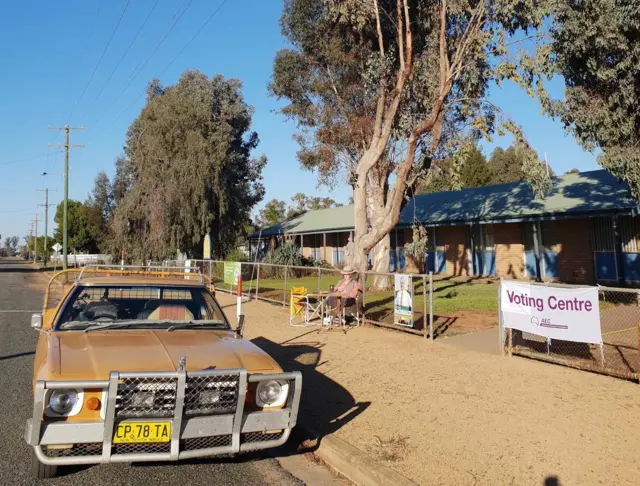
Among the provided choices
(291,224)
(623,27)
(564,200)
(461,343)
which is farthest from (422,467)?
(291,224)

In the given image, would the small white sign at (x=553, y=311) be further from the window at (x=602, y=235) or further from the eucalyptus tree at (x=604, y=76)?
the window at (x=602, y=235)

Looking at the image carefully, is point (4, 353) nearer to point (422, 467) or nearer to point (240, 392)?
point (240, 392)

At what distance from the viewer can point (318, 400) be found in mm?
6516

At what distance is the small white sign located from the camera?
7215 millimetres

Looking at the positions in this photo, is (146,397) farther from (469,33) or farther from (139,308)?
(469,33)

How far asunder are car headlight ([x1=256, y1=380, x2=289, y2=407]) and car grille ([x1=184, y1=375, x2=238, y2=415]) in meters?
0.32

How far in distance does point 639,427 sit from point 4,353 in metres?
10.0

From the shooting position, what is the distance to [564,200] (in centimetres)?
2044

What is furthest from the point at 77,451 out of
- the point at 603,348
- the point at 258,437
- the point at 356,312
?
the point at 356,312

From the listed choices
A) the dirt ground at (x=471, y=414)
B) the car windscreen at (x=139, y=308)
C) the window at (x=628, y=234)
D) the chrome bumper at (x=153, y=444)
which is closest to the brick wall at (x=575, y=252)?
the window at (x=628, y=234)

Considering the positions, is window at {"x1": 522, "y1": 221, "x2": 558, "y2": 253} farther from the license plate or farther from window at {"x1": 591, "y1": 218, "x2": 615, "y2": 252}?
the license plate

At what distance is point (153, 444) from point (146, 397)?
0.33 metres

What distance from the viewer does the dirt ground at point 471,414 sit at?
14.6 ft

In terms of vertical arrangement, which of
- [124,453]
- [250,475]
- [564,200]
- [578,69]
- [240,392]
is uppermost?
[578,69]
